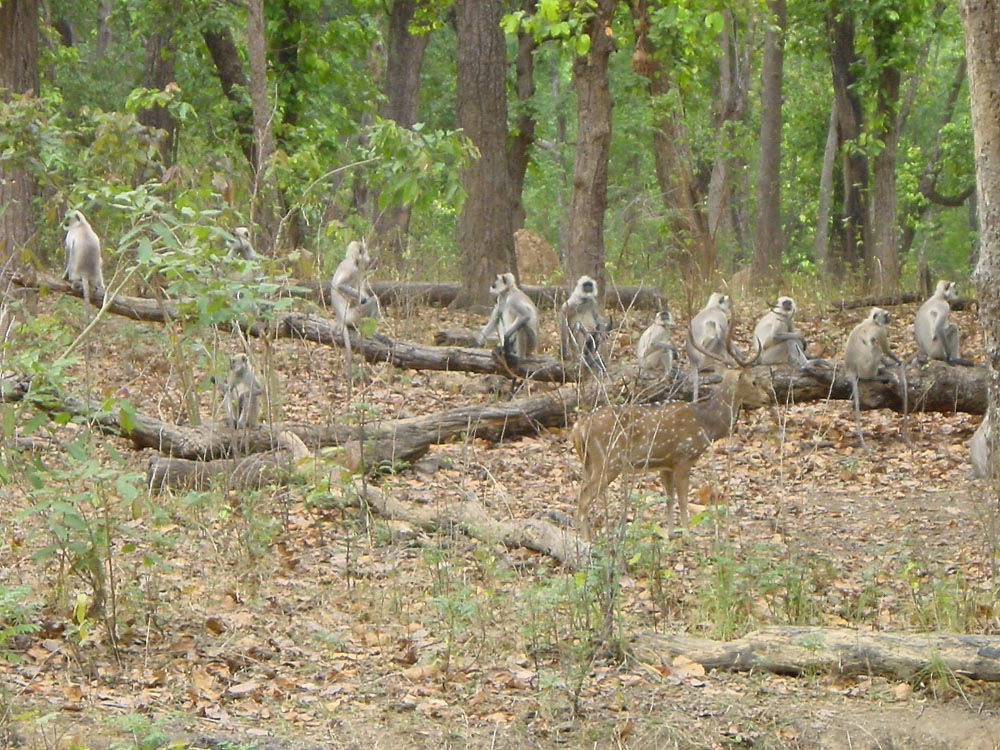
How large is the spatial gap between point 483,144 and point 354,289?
313 cm

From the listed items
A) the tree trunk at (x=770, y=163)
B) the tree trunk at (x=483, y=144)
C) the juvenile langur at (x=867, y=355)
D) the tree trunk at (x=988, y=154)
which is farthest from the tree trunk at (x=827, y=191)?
the tree trunk at (x=988, y=154)

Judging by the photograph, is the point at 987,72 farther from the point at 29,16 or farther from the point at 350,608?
the point at 29,16

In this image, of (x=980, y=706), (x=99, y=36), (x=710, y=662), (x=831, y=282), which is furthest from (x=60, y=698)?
(x=99, y=36)

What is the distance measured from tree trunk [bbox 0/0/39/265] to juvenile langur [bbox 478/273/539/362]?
501 cm

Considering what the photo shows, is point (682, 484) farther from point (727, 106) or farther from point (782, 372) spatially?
point (727, 106)

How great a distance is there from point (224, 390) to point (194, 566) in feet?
10.3

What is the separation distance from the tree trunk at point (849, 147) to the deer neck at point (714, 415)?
10601 millimetres

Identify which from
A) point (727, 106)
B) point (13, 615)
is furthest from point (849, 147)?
point (13, 615)

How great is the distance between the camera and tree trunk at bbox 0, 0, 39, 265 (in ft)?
45.1

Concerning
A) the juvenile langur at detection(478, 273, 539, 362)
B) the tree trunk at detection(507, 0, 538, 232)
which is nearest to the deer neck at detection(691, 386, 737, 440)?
the juvenile langur at detection(478, 273, 539, 362)

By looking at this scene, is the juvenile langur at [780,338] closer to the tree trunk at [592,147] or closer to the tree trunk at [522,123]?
the tree trunk at [592,147]

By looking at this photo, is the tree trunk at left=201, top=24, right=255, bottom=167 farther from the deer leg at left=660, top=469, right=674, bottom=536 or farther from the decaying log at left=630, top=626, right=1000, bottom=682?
the decaying log at left=630, top=626, right=1000, bottom=682

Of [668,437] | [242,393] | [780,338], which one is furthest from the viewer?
[780,338]

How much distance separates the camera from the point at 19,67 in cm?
1420
